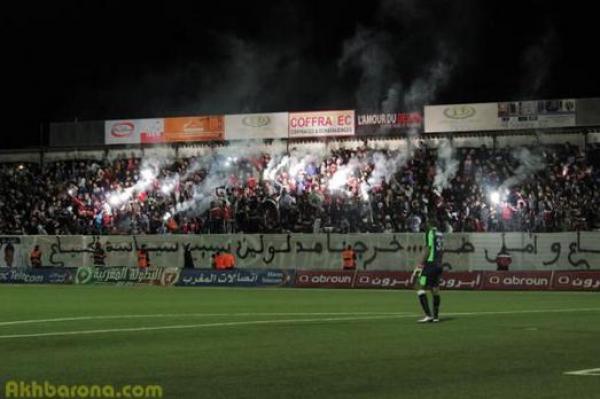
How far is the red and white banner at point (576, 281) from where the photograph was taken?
121ft

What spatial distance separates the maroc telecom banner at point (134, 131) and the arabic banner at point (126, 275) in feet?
61.9

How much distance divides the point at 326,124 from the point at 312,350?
47324 mm

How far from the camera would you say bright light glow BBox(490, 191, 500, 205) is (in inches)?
1833

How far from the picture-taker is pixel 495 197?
4722 cm

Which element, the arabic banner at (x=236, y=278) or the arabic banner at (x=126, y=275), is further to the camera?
the arabic banner at (x=126, y=275)

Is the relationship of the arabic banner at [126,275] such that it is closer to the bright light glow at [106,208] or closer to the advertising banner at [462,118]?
the bright light glow at [106,208]

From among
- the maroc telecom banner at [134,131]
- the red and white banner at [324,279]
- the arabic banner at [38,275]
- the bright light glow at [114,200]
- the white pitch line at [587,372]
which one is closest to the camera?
the white pitch line at [587,372]

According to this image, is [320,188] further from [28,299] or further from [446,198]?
[28,299]

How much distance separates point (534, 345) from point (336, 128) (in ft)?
153

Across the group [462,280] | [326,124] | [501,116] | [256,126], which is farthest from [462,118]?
[462,280]

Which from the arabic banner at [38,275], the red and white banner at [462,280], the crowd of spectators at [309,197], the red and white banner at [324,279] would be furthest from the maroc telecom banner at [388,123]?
the arabic banner at [38,275]

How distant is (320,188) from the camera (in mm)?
53156

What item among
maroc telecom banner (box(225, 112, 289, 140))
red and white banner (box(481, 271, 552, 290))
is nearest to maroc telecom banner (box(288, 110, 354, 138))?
maroc telecom banner (box(225, 112, 289, 140))

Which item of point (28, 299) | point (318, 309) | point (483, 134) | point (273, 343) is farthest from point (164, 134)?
point (273, 343)
